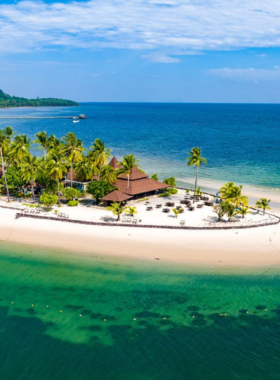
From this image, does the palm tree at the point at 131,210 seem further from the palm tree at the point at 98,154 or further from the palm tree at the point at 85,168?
the palm tree at the point at 85,168

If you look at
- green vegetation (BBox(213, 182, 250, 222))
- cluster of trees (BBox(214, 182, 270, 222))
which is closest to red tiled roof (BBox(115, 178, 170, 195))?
cluster of trees (BBox(214, 182, 270, 222))

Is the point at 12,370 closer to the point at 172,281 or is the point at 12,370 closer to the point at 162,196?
the point at 172,281

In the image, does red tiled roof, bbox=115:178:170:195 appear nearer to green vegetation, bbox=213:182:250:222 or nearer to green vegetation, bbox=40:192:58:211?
green vegetation, bbox=40:192:58:211

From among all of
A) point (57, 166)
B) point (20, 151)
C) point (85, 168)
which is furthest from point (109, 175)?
point (20, 151)

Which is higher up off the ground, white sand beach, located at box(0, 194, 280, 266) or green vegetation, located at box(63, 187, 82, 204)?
green vegetation, located at box(63, 187, 82, 204)

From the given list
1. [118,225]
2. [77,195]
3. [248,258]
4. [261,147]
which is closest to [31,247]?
[118,225]

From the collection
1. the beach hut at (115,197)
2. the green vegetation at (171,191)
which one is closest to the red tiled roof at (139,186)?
the green vegetation at (171,191)
